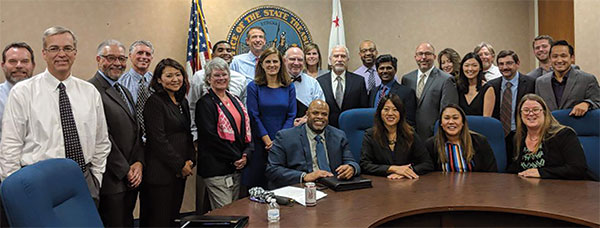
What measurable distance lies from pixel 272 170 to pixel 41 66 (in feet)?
8.49

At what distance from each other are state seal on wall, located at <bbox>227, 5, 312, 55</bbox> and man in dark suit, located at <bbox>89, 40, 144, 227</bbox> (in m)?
2.84

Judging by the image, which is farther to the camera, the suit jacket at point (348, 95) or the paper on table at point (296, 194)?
the suit jacket at point (348, 95)

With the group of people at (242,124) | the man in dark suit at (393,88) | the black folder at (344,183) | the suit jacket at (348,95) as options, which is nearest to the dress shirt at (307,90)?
the group of people at (242,124)

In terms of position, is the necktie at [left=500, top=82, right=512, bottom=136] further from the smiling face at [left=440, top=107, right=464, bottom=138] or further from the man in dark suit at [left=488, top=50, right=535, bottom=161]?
the smiling face at [left=440, top=107, right=464, bottom=138]

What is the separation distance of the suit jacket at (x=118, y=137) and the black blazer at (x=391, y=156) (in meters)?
1.49

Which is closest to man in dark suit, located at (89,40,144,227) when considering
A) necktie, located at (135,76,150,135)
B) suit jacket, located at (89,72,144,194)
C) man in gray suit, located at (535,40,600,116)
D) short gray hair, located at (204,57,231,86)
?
suit jacket, located at (89,72,144,194)

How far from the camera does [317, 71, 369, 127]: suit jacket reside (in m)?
4.17

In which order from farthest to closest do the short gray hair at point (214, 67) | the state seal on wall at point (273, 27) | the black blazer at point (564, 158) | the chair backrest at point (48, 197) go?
the state seal on wall at point (273, 27), the short gray hair at point (214, 67), the black blazer at point (564, 158), the chair backrest at point (48, 197)

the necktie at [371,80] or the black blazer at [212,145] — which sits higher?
the necktie at [371,80]

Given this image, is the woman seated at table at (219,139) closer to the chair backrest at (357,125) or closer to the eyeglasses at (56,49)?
the chair backrest at (357,125)

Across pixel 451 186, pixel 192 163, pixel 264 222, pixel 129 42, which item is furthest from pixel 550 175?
pixel 129 42

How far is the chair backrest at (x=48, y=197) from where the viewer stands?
1507 mm

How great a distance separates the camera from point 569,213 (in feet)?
7.20

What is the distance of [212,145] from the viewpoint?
3320 millimetres
